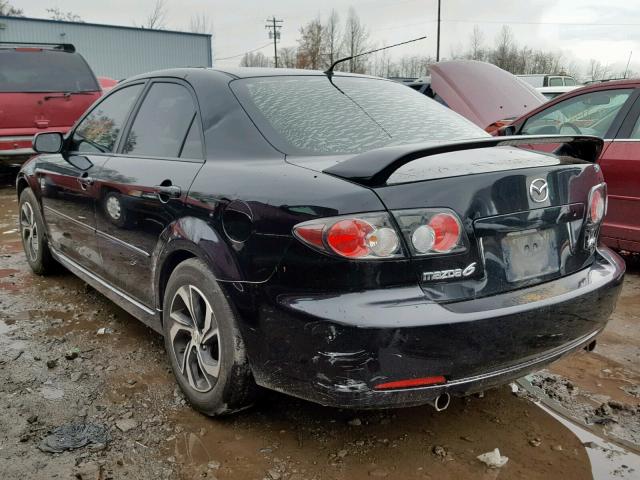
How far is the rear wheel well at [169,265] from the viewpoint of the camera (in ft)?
8.97

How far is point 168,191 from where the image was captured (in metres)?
2.76

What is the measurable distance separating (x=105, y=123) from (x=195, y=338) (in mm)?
1858

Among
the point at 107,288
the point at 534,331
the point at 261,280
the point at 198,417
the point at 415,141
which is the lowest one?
the point at 198,417

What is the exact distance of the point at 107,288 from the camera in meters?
3.58

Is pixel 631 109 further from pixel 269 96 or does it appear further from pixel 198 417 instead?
pixel 198 417

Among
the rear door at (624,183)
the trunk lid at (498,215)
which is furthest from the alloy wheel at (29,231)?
the rear door at (624,183)

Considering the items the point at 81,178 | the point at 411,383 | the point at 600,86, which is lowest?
the point at 411,383

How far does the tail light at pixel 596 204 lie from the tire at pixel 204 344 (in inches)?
60.4

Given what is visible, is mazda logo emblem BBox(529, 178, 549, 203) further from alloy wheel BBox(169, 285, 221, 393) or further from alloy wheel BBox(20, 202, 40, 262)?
alloy wheel BBox(20, 202, 40, 262)

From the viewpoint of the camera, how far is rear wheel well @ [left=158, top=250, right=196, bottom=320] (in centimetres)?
273

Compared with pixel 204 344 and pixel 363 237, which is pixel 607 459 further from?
pixel 204 344

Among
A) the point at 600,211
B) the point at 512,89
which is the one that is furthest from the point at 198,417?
the point at 512,89

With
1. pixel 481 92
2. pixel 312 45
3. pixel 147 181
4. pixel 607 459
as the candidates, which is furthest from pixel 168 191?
pixel 312 45

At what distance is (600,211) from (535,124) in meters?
3.33
